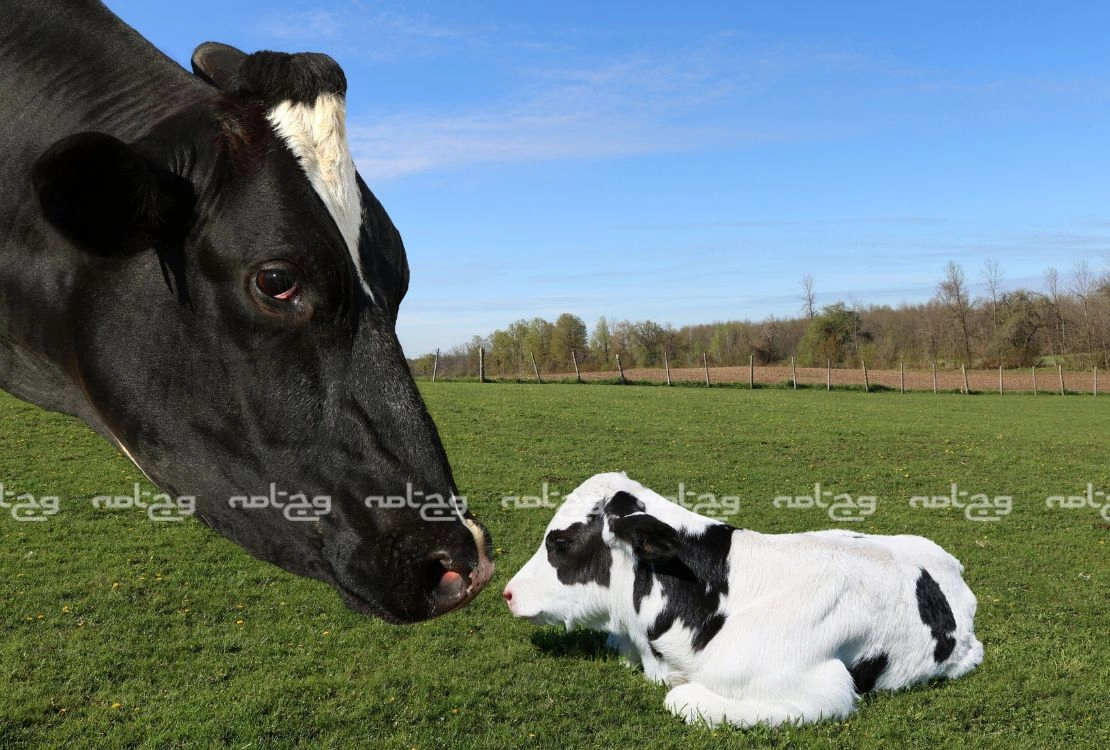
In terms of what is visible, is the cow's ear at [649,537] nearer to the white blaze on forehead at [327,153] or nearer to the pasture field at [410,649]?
the pasture field at [410,649]

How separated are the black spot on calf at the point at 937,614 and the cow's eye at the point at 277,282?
5.38 m

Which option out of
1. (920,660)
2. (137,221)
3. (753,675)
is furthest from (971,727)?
(137,221)

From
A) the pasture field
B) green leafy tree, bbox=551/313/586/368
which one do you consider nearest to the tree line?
green leafy tree, bbox=551/313/586/368

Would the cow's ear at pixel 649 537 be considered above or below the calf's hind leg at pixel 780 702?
above

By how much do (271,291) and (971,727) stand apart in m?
5.33

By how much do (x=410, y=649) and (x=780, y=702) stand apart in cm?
266

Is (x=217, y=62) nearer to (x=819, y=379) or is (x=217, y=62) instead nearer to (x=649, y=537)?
(x=649, y=537)

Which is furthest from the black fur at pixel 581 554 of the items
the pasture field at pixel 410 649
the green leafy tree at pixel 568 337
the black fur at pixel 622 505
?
the green leafy tree at pixel 568 337

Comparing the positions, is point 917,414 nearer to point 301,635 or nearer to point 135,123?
point 301,635

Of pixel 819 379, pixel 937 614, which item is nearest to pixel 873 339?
pixel 819 379

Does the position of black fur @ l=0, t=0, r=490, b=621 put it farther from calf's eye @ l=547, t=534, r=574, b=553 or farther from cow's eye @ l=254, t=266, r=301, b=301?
calf's eye @ l=547, t=534, r=574, b=553

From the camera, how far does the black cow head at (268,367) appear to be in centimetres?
172

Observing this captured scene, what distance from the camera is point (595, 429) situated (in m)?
20.6

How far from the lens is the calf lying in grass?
5.38 meters
